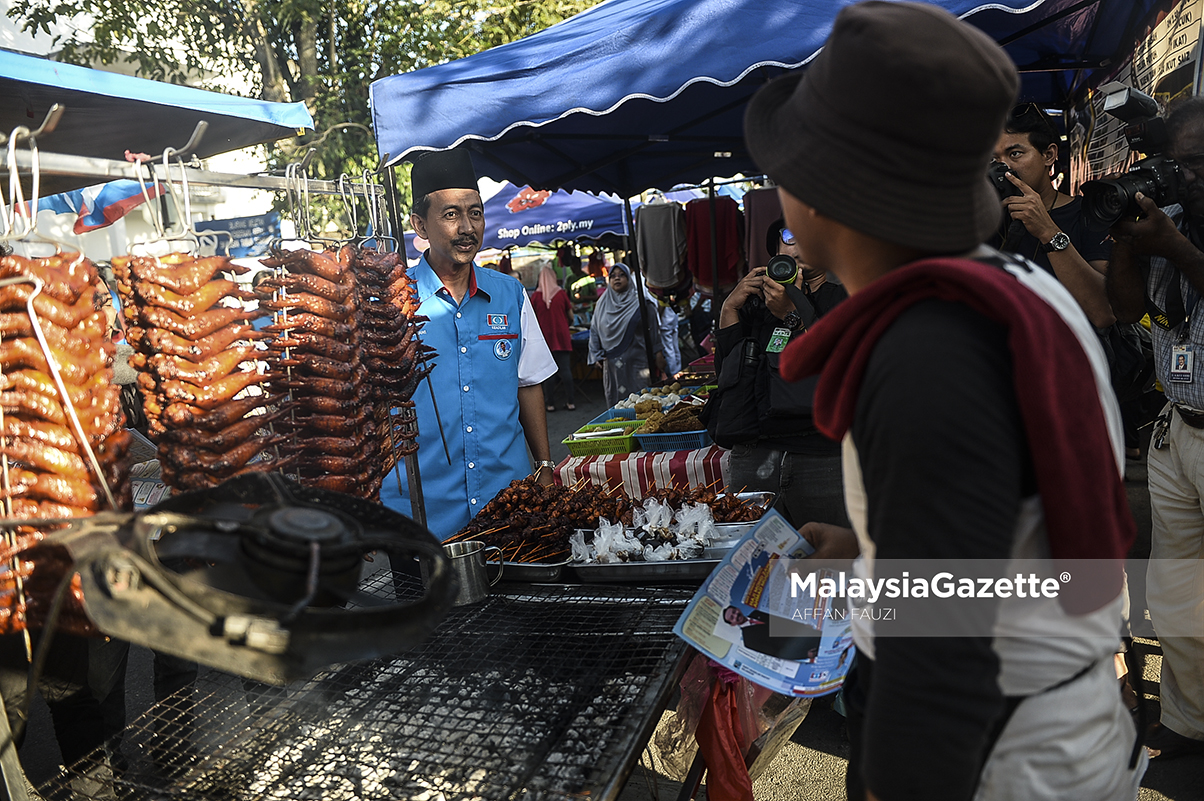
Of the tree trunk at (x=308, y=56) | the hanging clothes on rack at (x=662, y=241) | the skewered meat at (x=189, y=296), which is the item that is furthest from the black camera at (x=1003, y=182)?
the tree trunk at (x=308, y=56)

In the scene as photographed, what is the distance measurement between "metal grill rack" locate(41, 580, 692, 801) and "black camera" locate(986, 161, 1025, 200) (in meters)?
2.34

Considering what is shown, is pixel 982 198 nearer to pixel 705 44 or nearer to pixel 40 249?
pixel 40 249

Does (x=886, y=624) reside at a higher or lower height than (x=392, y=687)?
higher

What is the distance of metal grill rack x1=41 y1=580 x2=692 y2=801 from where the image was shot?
153 centimetres

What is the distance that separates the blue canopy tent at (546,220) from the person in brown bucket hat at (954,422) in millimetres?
11222

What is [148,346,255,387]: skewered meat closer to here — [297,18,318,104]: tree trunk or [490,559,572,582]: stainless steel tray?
[490,559,572,582]: stainless steel tray

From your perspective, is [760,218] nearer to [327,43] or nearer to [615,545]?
[615,545]

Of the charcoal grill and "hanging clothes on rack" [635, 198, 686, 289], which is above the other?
"hanging clothes on rack" [635, 198, 686, 289]

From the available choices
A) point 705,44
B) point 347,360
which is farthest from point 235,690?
point 705,44

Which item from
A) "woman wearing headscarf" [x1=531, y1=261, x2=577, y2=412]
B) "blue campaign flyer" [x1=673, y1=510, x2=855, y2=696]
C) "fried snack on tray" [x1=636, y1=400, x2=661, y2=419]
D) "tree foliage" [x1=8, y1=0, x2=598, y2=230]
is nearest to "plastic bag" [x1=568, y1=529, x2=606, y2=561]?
"blue campaign flyer" [x1=673, y1=510, x2=855, y2=696]

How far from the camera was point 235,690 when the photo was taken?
1893 millimetres

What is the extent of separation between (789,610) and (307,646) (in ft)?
3.99

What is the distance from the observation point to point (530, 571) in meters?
2.59

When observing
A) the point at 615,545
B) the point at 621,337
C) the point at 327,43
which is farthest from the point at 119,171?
the point at 327,43
